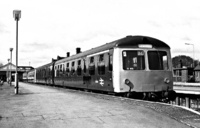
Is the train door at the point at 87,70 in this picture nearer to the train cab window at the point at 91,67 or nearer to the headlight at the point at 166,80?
the train cab window at the point at 91,67

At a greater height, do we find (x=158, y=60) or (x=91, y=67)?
(x=158, y=60)

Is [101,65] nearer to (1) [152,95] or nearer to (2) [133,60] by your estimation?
(2) [133,60]

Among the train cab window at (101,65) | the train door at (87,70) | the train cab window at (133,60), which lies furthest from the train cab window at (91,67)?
the train cab window at (133,60)

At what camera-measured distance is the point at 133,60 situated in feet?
39.6

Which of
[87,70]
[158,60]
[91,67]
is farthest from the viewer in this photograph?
[87,70]

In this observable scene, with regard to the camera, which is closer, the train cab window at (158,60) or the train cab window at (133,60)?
the train cab window at (133,60)

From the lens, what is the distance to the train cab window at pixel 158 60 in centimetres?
1218

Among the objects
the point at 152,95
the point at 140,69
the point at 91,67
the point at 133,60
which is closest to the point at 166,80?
the point at 152,95

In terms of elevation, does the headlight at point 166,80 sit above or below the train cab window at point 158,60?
below

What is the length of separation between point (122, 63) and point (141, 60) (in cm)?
93

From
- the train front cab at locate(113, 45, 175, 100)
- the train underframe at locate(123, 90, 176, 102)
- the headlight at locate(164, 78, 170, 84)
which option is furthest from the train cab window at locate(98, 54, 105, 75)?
the headlight at locate(164, 78, 170, 84)

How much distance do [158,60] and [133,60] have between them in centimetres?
125

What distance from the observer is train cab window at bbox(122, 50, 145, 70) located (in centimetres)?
1194

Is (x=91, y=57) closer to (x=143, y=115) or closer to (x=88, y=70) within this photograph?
(x=88, y=70)
